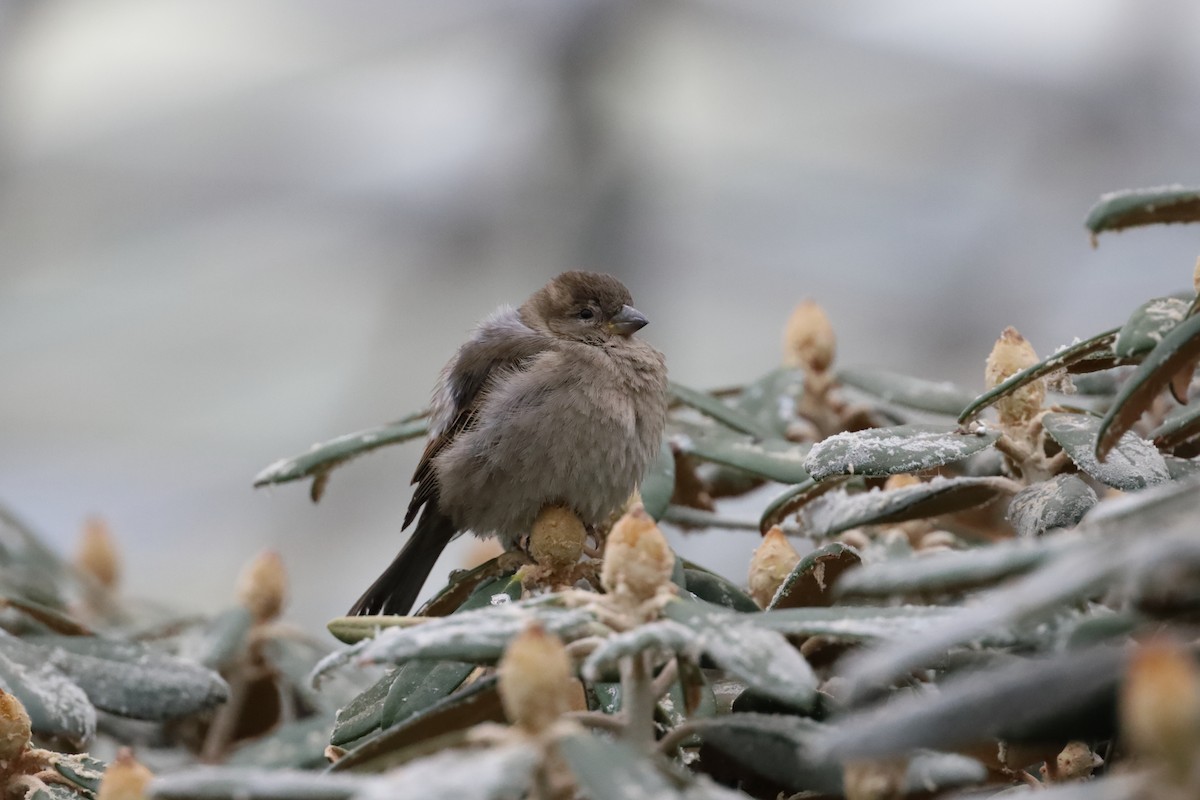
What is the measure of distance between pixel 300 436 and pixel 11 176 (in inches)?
95.3

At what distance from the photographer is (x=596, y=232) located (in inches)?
351

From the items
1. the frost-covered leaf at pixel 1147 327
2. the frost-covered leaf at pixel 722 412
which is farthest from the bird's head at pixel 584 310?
the frost-covered leaf at pixel 1147 327

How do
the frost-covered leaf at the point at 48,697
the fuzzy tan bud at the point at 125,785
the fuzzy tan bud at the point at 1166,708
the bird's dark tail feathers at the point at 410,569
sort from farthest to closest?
the bird's dark tail feathers at the point at 410,569 < the frost-covered leaf at the point at 48,697 < the fuzzy tan bud at the point at 125,785 < the fuzzy tan bud at the point at 1166,708

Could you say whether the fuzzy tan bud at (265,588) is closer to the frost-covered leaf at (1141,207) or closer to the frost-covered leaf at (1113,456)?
the frost-covered leaf at (1113,456)

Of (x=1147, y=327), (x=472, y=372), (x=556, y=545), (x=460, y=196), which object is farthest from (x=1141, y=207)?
(x=460, y=196)

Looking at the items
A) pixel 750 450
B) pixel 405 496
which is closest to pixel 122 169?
pixel 405 496

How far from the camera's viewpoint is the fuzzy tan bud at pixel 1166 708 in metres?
0.59

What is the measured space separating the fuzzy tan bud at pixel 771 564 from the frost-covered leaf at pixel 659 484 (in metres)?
0.38

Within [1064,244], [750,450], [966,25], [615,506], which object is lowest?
[1064,244]

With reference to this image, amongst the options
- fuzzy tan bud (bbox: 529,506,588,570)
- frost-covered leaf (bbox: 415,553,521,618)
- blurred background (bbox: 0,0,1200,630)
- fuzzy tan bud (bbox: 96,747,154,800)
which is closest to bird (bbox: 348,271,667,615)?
frost-covered leaf (bbox: 415,553,521,618)

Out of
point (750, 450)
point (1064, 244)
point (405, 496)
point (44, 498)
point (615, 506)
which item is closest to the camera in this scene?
point (750, 450)

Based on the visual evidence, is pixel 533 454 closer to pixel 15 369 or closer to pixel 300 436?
pixel 300 436

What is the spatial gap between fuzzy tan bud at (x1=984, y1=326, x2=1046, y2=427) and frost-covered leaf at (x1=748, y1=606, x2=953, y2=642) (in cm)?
50

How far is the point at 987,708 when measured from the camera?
2.27ft
